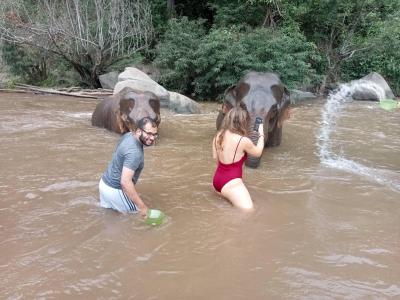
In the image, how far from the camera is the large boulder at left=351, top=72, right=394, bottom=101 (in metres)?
17.5

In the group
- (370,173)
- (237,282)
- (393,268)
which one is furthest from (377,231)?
(370,173)

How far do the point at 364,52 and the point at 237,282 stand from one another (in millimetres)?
16876

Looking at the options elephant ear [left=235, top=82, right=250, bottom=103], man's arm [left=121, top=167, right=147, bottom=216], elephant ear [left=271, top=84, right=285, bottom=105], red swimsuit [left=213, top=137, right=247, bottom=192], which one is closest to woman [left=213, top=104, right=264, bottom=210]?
red swimsuit [left=213, top=137, right=247, bottom=192]

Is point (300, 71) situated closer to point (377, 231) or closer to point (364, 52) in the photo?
point (364, 52)

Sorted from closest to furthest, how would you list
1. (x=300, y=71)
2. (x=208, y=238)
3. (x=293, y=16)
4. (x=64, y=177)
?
(x=208, y=238) < (x=64, y=177) < (x=300, y=71) < (x=293, y=16)

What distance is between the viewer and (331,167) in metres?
7.36

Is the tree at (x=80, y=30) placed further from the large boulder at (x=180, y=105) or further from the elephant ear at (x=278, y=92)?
the elephant ear at (x=278, y=92)

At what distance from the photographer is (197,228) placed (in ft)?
15.6

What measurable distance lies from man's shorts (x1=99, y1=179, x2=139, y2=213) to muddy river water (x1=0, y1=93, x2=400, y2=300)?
108 mm

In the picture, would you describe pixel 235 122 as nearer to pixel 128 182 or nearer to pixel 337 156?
pixel 128 182

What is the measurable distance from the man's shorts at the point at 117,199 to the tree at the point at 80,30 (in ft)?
39.1

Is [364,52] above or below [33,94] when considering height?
above

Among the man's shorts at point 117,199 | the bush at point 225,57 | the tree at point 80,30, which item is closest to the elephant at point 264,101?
the man's shorts at point 117,199

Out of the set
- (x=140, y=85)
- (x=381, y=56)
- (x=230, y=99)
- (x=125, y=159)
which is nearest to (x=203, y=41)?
(x=140, y=85)
